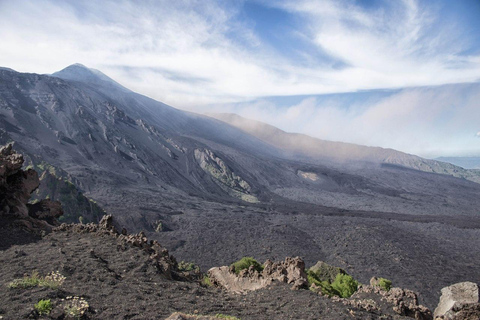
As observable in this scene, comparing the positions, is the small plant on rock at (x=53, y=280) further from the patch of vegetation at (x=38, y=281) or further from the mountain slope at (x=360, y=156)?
the mountain slope at (x=360, y=156)

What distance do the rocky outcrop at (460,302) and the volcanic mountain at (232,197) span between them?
15465 mm

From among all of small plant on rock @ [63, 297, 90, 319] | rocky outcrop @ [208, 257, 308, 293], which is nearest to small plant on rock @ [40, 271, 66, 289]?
small plant on rock @ [63, 297, 90, 319]

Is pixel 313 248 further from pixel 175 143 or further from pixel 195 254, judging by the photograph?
pixel 175 143

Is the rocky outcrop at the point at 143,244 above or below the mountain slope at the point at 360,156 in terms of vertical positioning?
below

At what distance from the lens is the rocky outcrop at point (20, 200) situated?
40.0 feet

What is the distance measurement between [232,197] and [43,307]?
212 feet

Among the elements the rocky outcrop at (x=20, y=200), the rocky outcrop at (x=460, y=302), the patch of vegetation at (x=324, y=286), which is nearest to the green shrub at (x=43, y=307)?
the rocky outcrop at (x=20, y=200)

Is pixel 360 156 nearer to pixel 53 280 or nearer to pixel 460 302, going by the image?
pixel 460 302

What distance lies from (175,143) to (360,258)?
6859 centimetres

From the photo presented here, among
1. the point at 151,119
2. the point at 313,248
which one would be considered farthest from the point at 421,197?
the point at 151,119

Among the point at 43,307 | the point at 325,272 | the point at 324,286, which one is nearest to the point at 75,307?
the point at 43,307

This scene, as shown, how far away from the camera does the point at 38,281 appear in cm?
700

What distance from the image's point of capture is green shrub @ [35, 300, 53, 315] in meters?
5.50

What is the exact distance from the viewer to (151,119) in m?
118
